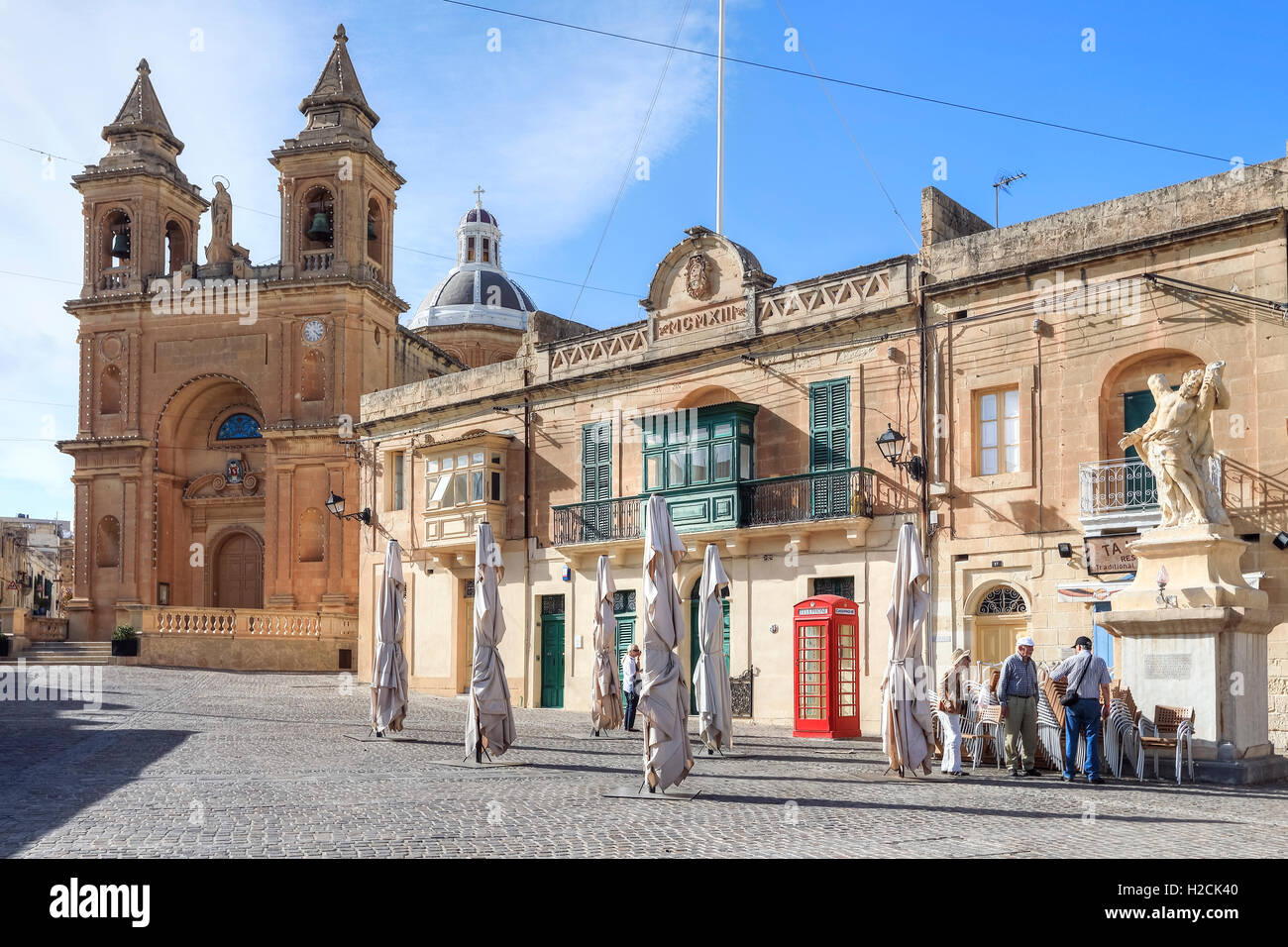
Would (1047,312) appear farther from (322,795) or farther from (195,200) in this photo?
(195,200)

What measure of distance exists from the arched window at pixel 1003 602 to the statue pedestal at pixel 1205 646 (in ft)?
19.9

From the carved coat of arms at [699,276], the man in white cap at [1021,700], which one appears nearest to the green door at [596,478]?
the carved coat of arms at [699,276]

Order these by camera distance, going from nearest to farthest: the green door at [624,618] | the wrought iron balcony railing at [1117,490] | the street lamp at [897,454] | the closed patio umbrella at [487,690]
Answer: the closed patio umbrella at [487,690]
the wrought iron balcony railing at [1117,490]
the street lamp at [897,454]
the green door at [624,618]

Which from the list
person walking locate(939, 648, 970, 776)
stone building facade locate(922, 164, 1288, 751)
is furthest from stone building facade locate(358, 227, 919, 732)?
person walking locate(939, 648, 970, 776)

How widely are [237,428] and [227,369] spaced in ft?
9.33

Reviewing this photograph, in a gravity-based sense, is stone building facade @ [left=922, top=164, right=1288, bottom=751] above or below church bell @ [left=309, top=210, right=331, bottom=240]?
below

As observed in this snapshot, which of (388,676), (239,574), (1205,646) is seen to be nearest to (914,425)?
(1205,646)

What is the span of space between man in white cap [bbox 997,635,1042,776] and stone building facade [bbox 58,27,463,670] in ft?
96.2

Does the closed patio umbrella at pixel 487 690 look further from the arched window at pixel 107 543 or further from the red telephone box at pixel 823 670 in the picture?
the arched window at pixel 107 543

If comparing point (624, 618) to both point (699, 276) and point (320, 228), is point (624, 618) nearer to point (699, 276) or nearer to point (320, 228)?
point (699, 276)

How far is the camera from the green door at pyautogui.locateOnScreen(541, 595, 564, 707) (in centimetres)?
2944

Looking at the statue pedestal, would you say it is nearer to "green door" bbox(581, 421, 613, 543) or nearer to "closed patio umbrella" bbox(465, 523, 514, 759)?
"closed patio umbrella" bbox(465, 523, 514, 759)

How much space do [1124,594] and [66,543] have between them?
3072 inches

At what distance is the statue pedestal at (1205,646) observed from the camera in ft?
46.8
